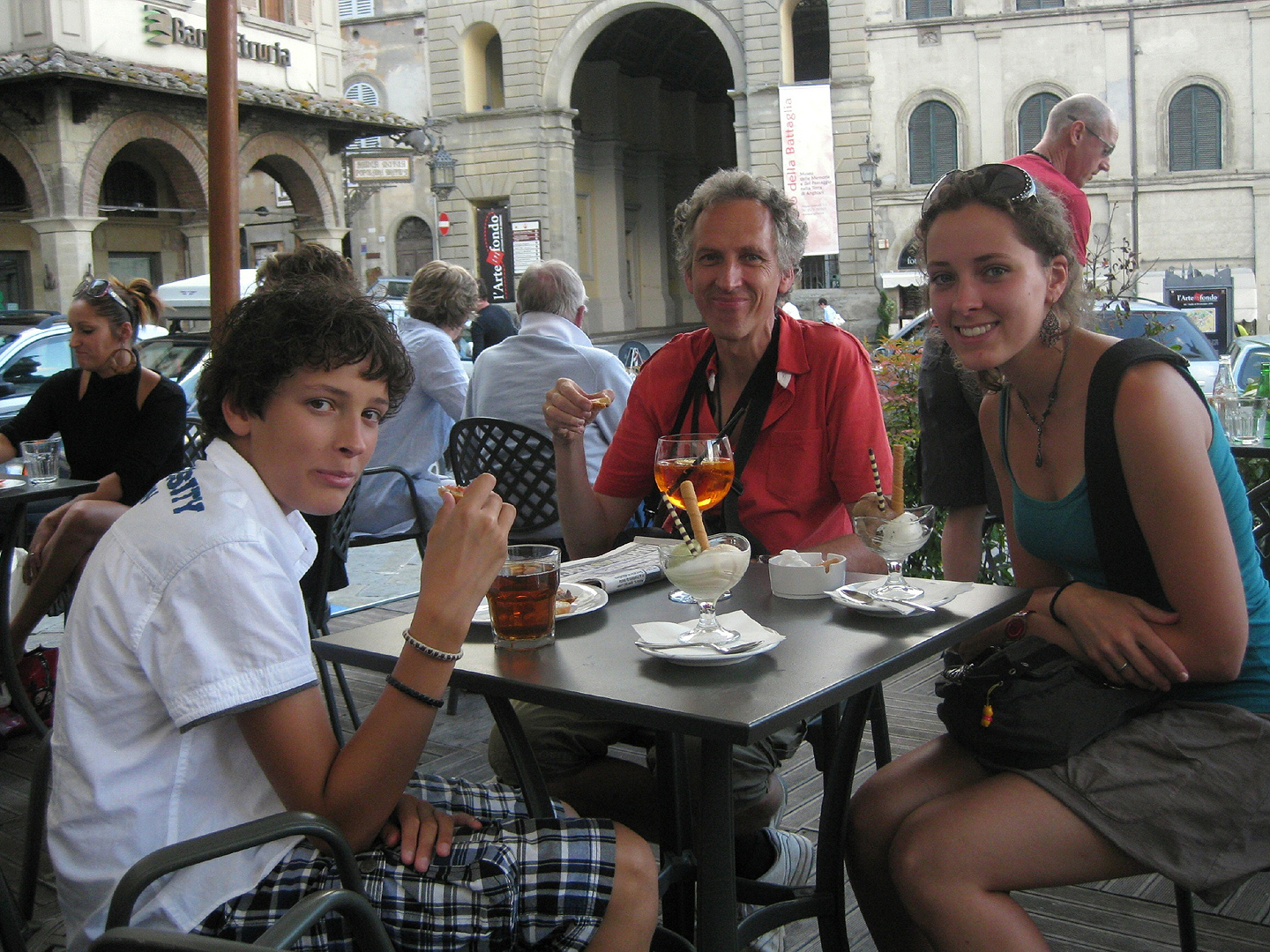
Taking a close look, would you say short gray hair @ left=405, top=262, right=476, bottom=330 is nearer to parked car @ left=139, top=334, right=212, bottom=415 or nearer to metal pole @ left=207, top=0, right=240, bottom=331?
metal pole @ left=207, top=0, right=240, bottom=331

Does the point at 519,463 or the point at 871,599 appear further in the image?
the point at 519,463

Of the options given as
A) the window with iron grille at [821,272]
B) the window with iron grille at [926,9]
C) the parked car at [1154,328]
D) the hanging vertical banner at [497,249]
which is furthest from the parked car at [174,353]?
the window with iron grille at [926,9]

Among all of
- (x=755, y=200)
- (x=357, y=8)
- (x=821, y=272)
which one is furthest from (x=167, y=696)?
(x=357, y=8)

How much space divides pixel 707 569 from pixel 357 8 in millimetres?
38327

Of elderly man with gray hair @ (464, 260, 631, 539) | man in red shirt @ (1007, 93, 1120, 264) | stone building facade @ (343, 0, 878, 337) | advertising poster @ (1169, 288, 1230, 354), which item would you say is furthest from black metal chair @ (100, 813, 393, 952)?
stone building facade @ (343, 0, 878, 337)

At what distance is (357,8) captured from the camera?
117 feet

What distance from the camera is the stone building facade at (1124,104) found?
27.4m

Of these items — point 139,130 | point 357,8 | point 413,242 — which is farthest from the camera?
point 357,8

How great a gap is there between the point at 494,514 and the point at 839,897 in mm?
1070

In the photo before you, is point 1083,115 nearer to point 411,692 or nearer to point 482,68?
point 411,692

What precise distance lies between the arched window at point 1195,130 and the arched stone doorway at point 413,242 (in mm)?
20576

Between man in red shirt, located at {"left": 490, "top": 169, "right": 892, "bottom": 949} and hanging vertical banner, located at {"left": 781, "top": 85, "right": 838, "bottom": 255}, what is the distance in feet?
66.9

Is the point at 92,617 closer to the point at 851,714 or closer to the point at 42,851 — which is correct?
the point at 851,714

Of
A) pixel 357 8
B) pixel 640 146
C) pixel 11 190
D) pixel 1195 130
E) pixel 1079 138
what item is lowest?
pixel 1079 138
